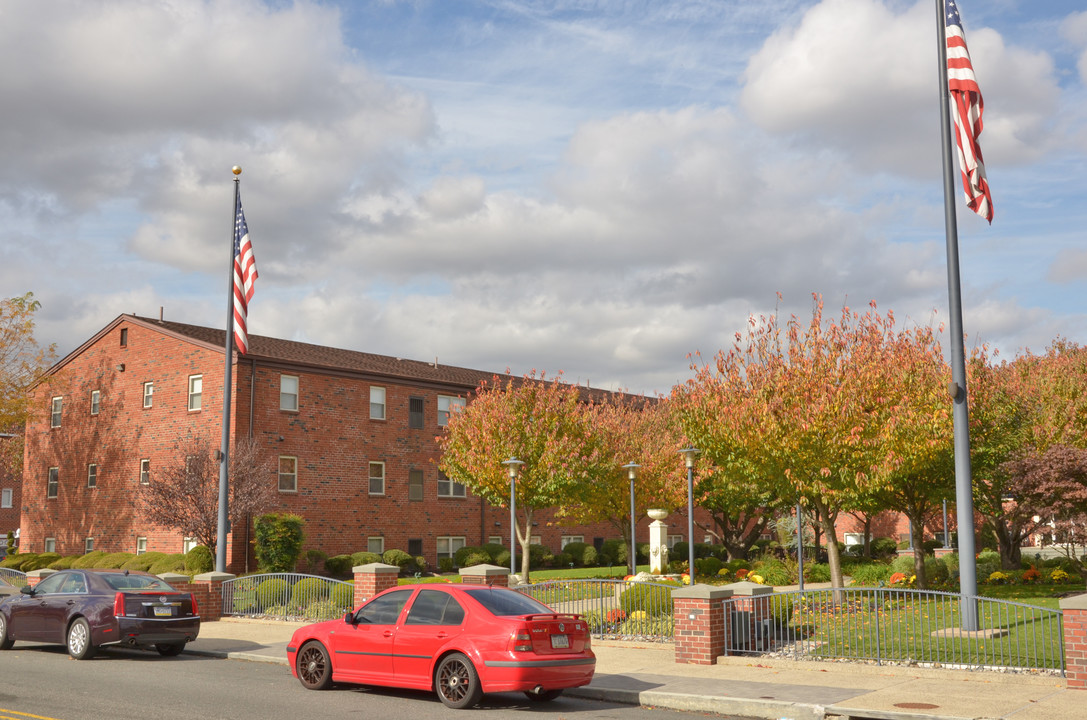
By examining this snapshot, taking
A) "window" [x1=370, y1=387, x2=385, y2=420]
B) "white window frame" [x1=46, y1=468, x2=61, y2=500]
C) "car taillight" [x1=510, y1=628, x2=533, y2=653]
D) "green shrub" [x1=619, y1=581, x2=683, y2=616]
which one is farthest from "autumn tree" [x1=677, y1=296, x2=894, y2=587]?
"white window frame" [x1=46, y1=468, x2=61, y2=500]

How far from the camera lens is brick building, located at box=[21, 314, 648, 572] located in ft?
123

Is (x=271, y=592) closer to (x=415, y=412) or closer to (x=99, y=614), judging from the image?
(x=99, y=614)

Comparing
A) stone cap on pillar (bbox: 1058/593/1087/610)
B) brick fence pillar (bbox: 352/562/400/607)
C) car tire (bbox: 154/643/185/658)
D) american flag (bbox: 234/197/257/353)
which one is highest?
american flag (bbox: 234/197/257/353)

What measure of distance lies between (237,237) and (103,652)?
1160cm

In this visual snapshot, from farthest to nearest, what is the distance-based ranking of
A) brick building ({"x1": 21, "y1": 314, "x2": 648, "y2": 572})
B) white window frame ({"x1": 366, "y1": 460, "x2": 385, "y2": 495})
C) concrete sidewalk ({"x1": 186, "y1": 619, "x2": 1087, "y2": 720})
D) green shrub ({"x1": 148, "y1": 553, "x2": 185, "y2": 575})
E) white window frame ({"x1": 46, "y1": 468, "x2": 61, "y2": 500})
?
white window frame ({"x1": 46, "y1": 468, "x2": 61, "y2": 500}), white window frame ({"x1": 366, "y1": 460, "x2": 385, "y2": 495}), brick building ({"x1": 21, "y1": 314, "x2": 648, "y2": 572}), green shrub ({"x1": 148, "y1": 553, "x2": 185, "y2": 575}), concrete sidewalk ({"x1": 186, "y1": 619, "x2": 1087, "y2": 720})

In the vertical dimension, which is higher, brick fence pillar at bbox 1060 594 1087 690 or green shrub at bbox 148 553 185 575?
brick fence pillar at bbox 1060 594 1087 690

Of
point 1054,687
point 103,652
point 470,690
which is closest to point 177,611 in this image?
point 103,652

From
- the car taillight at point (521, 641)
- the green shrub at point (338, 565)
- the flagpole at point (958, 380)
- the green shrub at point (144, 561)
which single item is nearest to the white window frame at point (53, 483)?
the green shrub at point (144, 561)

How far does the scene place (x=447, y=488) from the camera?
143 ft

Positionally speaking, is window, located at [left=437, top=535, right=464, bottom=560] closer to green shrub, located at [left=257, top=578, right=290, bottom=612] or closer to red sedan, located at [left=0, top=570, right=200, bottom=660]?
green shrub, located at [left=257, top=578, right=290, bottom=612]

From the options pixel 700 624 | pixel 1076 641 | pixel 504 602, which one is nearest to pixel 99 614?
pixel 504 602

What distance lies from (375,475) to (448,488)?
4.07 m

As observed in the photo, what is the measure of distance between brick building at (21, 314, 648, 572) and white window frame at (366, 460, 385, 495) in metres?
0.05

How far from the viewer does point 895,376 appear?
24047mm
